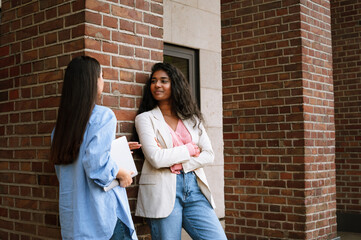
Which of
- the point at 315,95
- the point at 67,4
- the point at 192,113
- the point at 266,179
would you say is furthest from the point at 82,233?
the point at 315,95

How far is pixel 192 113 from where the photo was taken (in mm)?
3467

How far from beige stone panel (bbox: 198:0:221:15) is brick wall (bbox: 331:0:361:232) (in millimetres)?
2813

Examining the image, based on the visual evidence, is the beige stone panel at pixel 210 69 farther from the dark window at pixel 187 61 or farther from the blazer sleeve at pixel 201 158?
the blazer sleeve at pixel 201 158

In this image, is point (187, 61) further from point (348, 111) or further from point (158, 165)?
point (348, 111)

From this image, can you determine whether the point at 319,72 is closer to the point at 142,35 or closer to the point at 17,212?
the point at 142,35

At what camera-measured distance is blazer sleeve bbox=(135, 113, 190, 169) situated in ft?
10.3

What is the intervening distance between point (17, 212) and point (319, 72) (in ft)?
12.4

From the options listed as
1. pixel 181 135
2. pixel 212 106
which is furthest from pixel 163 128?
pixel 212 106

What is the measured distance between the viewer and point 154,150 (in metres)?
3.15

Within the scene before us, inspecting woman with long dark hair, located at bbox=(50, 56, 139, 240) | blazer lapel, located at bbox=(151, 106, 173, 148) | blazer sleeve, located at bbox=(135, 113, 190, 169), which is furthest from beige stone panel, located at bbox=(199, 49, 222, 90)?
woman with long dark hair, located at bbox=(50, 56, 139, 240)

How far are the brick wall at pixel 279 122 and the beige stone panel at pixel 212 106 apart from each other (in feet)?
0.46

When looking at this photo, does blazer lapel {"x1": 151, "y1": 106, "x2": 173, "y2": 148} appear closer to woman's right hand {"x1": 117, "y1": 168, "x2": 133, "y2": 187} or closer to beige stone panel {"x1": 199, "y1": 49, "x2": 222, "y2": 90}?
woman's right hand {"x1": 117, "y1": 168, "x2": 133, "y2": 187}

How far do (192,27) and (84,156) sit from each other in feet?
11.6

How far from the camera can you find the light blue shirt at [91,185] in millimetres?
2480
